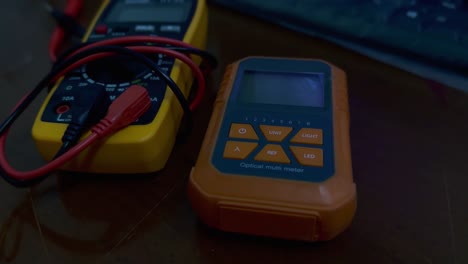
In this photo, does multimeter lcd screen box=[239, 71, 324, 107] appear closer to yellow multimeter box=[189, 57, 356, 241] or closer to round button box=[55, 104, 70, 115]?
yellow multimeter box=[189, 57, 356, 241]

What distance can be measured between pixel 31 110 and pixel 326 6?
0.38m

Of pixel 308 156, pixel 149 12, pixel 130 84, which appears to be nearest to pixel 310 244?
pixel 308 156

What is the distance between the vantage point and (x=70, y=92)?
38cm

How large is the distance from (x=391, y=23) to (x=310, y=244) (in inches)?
12.6

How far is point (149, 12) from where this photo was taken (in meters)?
0.48

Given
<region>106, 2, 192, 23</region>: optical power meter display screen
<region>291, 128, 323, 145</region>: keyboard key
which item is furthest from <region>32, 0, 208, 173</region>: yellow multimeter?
<region>291, 128, 323, 145</region>: keyboard key

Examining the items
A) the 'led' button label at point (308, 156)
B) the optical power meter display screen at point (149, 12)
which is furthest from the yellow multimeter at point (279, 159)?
the optical power meter display screen at point (149, 12)

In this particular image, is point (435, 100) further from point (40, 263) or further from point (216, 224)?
point (40, 263)

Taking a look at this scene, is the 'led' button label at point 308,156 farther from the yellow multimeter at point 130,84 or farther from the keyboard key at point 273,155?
the yellow multimeter at point 130,84

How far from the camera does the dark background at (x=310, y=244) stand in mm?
321

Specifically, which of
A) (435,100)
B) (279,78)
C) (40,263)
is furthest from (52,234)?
(435,100)

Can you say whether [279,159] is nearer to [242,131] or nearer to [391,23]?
[242,131]

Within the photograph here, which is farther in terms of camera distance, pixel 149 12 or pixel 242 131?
pixel 149 12

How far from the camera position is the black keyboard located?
48 centimetres
